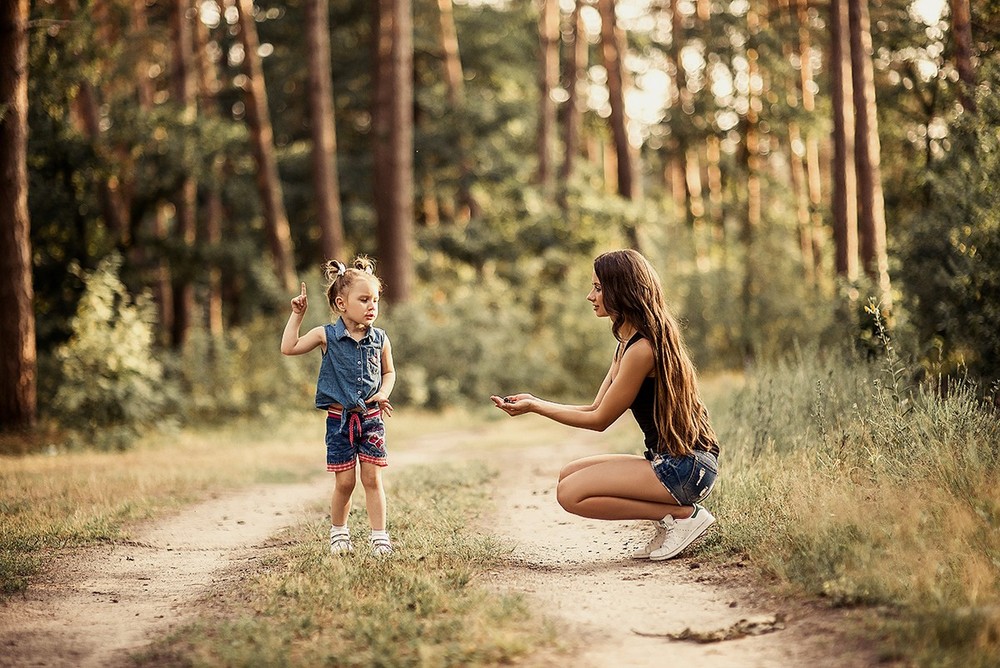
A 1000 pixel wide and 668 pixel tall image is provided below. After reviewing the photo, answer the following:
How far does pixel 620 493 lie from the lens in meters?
6.49

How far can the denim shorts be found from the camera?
252 inches

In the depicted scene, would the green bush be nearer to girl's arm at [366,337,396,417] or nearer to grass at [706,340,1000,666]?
girl's arm at [366,337,396,417]

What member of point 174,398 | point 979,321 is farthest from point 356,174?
point 979,321

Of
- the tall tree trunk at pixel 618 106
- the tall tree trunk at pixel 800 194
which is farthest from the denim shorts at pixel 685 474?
the tall tree trunk at pixel 800 194

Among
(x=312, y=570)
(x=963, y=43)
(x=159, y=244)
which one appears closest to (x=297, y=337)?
(x=312, y=570)

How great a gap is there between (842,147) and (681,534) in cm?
1467

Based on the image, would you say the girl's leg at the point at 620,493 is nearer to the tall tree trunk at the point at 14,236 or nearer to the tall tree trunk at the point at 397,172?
the tall tree trunk at the point at 14,236

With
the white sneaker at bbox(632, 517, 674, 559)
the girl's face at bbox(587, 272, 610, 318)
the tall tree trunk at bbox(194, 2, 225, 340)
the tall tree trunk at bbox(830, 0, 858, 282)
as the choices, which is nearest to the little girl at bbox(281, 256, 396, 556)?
the girl's face at bbox(587, 272, 610, 318)

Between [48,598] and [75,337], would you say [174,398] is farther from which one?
[48,598]

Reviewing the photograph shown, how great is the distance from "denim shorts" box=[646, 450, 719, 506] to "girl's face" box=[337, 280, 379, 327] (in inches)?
79.8

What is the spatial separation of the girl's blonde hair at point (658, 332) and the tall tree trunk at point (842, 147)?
45.3 feet

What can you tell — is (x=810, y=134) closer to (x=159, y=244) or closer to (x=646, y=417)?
(x=159, y=244)

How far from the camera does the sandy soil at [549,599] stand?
4.68 meters

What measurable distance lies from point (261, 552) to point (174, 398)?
10.2 metres
